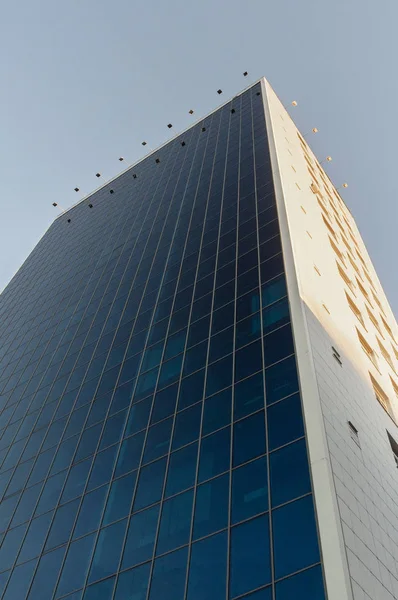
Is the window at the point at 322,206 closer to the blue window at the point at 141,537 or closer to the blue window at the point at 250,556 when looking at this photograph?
the blue window at the point at 141,537

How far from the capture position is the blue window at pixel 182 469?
2448 centimetres

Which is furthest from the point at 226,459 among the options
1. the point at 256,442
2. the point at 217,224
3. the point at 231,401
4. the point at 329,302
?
the point at 217,224

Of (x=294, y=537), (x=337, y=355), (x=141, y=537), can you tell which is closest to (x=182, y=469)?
(x=141, y=537)

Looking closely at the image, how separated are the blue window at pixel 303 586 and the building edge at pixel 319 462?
27cm

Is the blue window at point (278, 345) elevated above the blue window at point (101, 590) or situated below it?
above

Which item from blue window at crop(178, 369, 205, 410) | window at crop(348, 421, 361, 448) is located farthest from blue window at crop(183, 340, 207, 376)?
window at crop(348, 421, 361, 448)

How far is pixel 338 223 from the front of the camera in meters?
61.4

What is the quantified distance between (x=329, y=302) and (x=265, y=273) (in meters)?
4.47

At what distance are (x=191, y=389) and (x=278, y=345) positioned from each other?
5179mm

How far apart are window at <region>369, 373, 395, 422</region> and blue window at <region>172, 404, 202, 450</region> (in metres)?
13.2

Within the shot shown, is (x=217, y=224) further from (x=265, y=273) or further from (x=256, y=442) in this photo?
(x=256, y=442)

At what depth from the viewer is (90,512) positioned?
27812 millimetres

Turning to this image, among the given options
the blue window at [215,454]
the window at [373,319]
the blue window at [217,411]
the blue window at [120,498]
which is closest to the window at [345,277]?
the window at [373,319]

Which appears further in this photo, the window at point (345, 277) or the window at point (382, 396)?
the window at point (345, 277)
